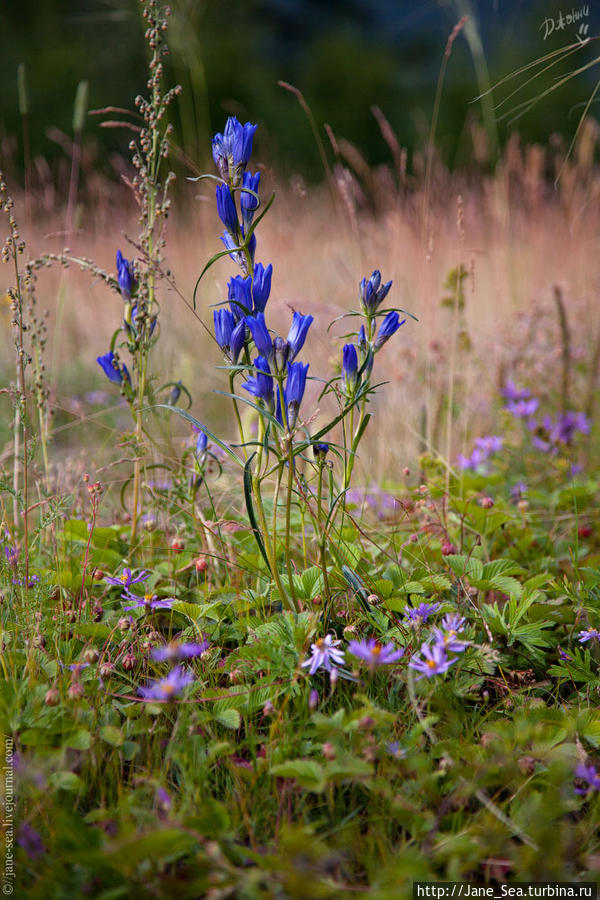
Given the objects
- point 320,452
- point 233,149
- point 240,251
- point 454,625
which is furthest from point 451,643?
point 233,149

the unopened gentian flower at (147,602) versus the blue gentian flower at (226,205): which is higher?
the blue gentian flower at (226,205)

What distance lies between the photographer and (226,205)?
118 centimetres

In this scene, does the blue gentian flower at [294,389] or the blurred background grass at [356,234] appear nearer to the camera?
the blue gentian flower at [294,389]

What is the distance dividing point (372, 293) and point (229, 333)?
28 cm

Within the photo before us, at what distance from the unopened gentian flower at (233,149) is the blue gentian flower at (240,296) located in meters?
0.19

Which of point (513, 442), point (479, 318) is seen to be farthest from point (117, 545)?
point (479, 318)

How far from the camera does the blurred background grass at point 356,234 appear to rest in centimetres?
282

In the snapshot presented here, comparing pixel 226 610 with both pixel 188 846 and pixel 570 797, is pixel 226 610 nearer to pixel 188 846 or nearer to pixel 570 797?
pixel 188 846

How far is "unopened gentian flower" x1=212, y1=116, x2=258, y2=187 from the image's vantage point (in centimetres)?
121

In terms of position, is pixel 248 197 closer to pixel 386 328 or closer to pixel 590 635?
pixel 386 328

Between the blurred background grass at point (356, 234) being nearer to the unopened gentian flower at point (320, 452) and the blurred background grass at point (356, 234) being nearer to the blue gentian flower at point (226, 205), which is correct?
the blue gentian flower at point (226, 205)

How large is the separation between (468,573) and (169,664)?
65 cm

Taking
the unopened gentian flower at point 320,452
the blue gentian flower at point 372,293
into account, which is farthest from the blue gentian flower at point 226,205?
the unopened gentian flower at point 320,452

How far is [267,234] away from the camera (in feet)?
18.1
